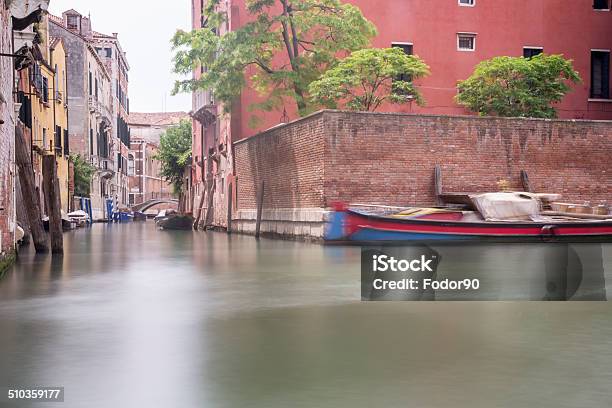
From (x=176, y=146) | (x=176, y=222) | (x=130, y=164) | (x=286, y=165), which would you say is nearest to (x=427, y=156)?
(x=286, y=165)

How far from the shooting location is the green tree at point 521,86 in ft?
104

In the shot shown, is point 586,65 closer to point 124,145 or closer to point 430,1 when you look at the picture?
point 430,1

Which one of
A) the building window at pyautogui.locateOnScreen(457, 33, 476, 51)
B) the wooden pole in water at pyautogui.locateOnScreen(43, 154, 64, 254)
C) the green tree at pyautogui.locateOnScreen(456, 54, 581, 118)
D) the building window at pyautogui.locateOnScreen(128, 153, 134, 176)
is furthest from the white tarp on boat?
the building window at pyautogui.locateOnScreen(128, 153, 134, 176)

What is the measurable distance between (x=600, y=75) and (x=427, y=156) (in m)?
15.0

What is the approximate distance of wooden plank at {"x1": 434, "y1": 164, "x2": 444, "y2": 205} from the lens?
25.2 m

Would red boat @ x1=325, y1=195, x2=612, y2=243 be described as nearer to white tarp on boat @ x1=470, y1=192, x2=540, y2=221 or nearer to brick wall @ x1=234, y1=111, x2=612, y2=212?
white tarp on boat @ x1=470, y1=192, x2=540, y2=221

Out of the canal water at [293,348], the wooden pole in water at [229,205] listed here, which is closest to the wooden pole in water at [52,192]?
the canal water at [293,348]

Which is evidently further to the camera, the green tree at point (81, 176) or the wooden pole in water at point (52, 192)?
the green tree at point (81, 176)

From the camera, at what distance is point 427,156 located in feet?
83.7

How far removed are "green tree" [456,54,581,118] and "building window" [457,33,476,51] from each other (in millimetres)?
3243

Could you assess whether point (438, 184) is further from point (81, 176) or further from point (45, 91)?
point (81, 176)

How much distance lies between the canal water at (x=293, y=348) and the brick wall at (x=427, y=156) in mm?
12575

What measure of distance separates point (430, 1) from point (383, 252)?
28.8 m

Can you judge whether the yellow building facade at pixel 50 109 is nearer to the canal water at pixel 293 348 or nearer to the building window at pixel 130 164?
the canal water at pixel 293 348
